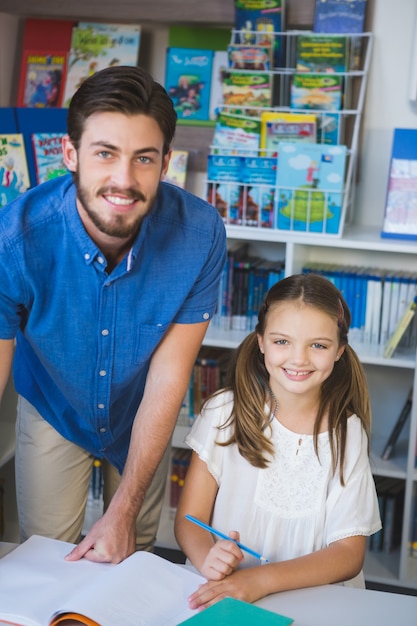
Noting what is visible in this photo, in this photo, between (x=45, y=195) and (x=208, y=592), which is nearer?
(x=208, y=592)

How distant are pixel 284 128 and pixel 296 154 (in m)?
0.13

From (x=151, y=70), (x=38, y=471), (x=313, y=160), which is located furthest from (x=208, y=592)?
(x=151, y=70)

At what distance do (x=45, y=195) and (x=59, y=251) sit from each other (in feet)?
0.35

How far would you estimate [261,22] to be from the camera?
2711 millimetres

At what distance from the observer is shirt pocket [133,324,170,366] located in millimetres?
1600

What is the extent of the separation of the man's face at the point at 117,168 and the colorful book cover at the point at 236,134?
4.17 feet

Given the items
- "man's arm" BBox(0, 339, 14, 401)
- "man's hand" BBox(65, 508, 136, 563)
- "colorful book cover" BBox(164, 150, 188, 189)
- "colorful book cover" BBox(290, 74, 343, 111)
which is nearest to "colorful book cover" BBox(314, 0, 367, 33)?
"colorful book cover" BBox(290, 74, 343, 111)

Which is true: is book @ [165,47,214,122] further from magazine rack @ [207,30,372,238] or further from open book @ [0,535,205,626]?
open book @ [0,535,205,626]

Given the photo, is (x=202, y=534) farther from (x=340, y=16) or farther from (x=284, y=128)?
(x=340, y=16)

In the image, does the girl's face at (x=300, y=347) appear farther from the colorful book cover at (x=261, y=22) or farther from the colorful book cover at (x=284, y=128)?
the colorful book cover at (x=261, y=22)

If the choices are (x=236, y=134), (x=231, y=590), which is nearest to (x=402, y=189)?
(x=236, y=134)

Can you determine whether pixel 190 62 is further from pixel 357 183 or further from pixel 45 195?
pixel 45 195

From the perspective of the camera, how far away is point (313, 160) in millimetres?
2566

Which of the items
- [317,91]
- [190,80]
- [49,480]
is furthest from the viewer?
[190,80]
